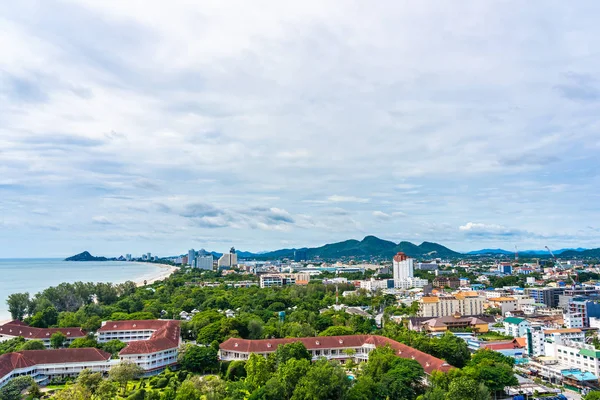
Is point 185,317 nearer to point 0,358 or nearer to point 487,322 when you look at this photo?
point 0,358

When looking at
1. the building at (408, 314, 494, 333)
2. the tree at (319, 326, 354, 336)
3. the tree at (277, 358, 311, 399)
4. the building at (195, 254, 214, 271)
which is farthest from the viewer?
the building at (195, 254, 214, 271)

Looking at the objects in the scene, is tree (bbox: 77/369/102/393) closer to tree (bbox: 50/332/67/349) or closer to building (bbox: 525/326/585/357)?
tree (bbox: 50/332/67/349)

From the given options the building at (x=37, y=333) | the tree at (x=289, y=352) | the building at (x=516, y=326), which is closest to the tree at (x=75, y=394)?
the tree at (x=289, y=352)

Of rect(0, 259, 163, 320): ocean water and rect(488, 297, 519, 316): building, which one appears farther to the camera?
rect(0, 259, 163, 320): ocean water

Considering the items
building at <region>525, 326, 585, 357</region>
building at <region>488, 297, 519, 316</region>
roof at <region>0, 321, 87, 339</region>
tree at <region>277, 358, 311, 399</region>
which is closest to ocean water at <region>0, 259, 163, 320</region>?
roof at <region>0, 321, 87, 339</region>

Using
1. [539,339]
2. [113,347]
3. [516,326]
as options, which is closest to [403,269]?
[516,326]

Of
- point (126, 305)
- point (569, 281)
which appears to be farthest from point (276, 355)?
point (569, 281)

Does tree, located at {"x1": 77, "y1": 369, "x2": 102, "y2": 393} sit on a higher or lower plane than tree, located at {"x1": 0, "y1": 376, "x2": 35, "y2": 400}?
higher
